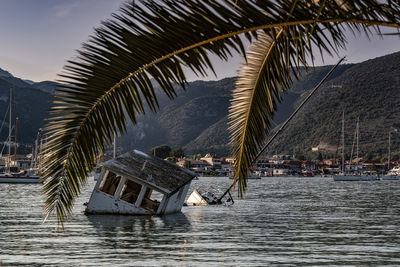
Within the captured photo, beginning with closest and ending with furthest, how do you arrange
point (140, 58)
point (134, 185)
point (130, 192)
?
point (140, 58) < point (130, 192) < point (134, 185)

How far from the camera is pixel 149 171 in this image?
32.1 metres

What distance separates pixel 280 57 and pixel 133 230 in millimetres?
23855

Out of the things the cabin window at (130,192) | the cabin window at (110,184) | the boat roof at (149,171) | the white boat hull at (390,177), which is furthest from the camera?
the white boat hull at (390,177)

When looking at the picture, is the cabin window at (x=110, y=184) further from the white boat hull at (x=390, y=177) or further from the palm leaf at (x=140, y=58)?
the white boat hull at (x=390, y=177)

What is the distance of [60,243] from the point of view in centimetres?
2267

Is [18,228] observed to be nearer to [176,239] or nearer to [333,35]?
[176,239]

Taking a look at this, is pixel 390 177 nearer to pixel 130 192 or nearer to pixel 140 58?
pixel 130 192

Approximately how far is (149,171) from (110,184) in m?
2.98

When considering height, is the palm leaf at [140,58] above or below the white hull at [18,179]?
above

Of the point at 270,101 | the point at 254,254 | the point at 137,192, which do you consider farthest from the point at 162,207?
the point at 270,101

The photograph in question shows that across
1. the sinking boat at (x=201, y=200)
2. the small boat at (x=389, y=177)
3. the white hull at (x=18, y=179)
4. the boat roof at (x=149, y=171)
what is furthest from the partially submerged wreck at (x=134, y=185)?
the small boat at (x=389, y=177)

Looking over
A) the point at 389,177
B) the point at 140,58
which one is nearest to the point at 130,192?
the point at 140,58

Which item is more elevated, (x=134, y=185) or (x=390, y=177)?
(x=134, y=185)

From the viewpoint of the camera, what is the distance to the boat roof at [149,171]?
30.9 metres
